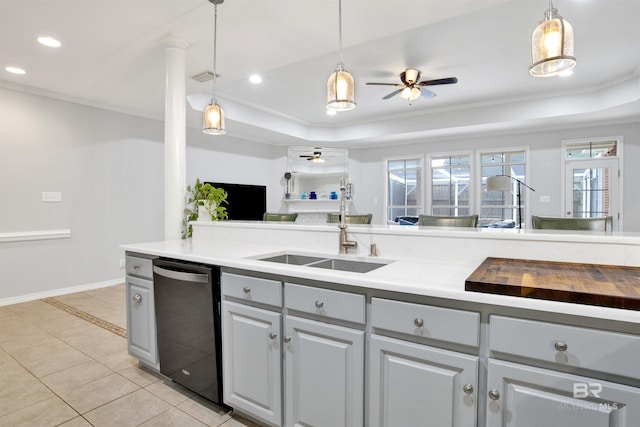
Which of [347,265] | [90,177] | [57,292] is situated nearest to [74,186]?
[90,177]

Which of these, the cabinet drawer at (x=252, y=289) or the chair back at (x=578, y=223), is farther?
the chair back at (x=578, y=223)

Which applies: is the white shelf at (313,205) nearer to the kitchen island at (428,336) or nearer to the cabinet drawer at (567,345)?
the kitchen island at (428,336)

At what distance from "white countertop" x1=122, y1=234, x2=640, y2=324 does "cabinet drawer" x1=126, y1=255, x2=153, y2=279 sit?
0.26 ft

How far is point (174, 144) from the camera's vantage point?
3.15m

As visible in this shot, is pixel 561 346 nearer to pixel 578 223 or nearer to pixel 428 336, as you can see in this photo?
pixel 428 336

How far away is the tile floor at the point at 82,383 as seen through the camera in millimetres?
1938

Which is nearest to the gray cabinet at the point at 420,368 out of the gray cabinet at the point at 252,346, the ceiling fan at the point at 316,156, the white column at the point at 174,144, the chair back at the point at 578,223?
the gray cabinet at the point at 252,346

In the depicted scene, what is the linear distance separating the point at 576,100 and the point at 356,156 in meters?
4.21

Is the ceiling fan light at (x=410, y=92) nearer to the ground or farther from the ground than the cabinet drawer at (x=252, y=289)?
farther from the ground

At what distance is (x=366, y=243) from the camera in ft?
6.88

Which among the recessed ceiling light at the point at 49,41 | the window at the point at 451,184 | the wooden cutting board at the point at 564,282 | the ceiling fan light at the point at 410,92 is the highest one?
the ceiling fan light at the point at 410,92

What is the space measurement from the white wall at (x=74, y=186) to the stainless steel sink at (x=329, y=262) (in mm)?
3841

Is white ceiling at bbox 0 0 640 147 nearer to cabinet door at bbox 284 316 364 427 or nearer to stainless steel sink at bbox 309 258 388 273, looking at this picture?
stainless steel sink at bbox 309 258 388 273

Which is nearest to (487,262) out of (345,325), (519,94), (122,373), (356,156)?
(345,325)
